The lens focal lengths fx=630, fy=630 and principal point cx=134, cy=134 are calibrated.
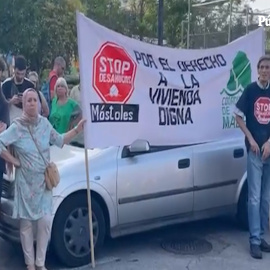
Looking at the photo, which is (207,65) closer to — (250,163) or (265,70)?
(265,70)

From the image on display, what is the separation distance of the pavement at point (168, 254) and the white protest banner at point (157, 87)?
1.11 metres

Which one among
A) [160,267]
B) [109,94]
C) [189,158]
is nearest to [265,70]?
[189,158]

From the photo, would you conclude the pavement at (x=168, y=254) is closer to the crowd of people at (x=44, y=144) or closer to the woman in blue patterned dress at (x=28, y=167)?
the crowd of people at (x=44, y=144)

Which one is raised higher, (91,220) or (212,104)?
(212,104)

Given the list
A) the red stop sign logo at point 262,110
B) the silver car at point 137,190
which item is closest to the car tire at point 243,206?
the silver car at point 137,190

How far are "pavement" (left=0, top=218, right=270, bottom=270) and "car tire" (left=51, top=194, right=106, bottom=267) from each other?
131mm

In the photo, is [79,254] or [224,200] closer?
[79,254]

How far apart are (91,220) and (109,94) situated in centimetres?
117

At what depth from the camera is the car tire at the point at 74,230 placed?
5.73 m

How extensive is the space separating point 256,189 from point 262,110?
783mm

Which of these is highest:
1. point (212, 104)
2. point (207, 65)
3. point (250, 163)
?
point (207, 65)

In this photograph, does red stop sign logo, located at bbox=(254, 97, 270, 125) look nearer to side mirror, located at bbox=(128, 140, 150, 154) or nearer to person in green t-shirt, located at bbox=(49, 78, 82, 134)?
side mirror, located at bbox=(128, 140, 150, 154)

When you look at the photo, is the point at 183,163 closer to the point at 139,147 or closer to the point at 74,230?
the point at 139,147

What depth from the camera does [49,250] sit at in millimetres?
6055
